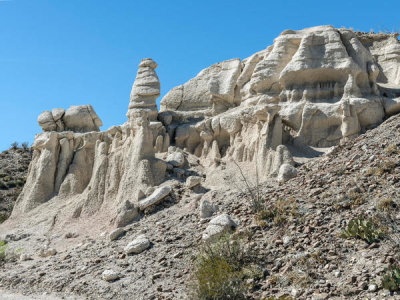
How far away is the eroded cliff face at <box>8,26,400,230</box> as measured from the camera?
787 inches

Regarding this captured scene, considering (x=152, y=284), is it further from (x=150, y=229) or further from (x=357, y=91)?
(x=357, y=91)

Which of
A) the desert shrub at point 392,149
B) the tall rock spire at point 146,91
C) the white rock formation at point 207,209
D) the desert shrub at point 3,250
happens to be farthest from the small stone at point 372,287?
the tall rock spire at point 146,91

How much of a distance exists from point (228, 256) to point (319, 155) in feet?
28.7

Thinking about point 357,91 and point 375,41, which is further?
point 375,41

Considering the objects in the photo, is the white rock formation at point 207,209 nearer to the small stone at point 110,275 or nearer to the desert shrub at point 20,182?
the small stone at point 110,275

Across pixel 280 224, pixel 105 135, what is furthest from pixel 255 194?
pixel 105 135

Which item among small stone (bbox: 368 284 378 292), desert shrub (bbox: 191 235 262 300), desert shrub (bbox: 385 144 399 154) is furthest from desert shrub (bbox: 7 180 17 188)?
small stone (bbox: 368 284 378 292)

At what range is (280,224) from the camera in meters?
13.2

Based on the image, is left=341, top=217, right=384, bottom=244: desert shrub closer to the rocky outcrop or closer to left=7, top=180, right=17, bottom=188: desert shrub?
the rocky outcrop

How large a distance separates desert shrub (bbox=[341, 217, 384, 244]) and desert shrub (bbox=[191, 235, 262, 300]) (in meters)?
2.39

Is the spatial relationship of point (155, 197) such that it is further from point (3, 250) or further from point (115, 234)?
point (3, 250)

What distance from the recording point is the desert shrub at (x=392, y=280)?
9.17 metres

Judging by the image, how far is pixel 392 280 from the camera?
9.27 metres

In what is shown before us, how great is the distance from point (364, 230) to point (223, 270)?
3395mm
